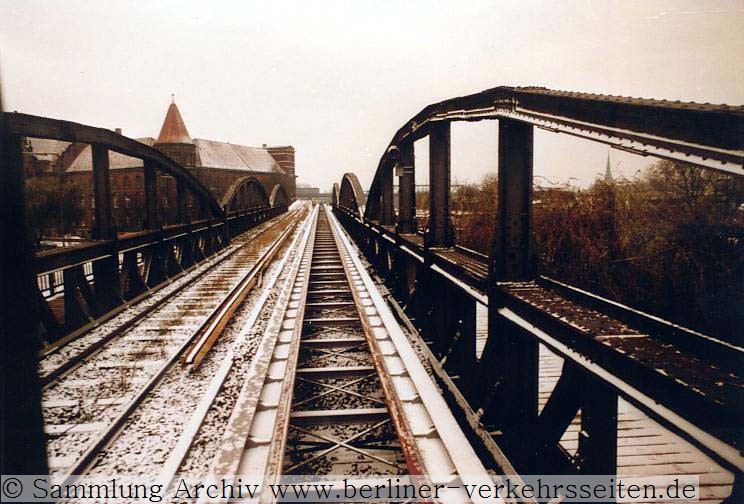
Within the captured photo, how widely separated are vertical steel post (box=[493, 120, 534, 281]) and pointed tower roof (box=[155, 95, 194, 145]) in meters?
74.3

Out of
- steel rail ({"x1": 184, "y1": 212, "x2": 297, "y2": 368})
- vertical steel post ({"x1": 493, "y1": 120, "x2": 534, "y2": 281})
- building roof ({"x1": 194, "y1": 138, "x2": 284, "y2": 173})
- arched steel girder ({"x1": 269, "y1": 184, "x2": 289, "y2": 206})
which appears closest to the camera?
vertical steel post ({"x1": 493, "y1": 120, "x2": 534, "y2": 281})

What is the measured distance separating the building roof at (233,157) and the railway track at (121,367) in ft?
225

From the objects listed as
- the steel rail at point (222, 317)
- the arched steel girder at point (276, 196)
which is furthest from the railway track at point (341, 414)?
the arched steel girder at point (276, 196)

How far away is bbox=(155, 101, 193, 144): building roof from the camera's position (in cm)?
7112

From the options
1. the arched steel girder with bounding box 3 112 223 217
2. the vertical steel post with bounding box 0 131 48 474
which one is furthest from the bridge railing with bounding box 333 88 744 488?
the arched steel girder with bounding box 3 112 223 217

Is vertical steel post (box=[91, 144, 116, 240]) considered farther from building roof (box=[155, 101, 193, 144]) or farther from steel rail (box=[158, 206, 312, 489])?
building roof (box=[155, 101, 193, 144])

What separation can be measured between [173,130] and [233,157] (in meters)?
12.8

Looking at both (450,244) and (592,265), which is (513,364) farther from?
(592,265)

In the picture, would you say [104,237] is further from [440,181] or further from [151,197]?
[440,181]

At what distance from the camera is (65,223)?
146 feet

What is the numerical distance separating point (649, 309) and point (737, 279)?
1603 mm

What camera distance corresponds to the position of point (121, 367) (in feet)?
18.5

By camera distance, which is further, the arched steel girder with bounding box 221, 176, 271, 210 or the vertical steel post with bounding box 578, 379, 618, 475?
the arched steel girder with bounding box 221, 176, 271, 210

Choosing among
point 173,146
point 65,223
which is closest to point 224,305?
point 65,223
